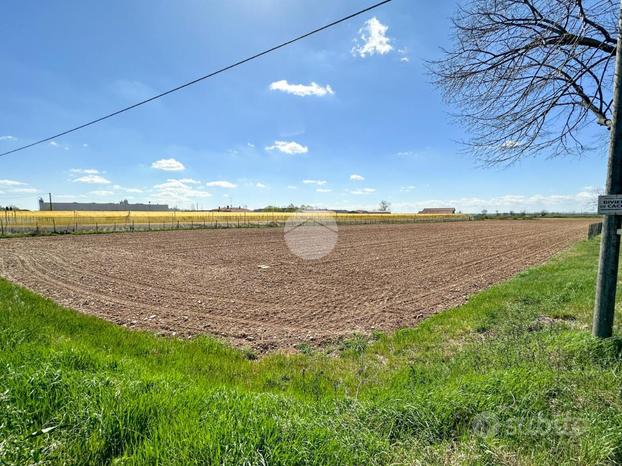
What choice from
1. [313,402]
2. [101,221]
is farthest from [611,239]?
[101,221]

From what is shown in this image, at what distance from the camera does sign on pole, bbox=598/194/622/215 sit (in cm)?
415

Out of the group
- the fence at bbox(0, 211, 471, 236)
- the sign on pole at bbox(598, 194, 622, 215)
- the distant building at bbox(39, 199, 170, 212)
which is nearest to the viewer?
the sign on pole at bbox(598, 194, 622, 215)

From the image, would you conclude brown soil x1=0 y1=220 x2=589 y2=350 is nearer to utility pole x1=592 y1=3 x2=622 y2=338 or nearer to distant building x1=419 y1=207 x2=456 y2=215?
utility pole x1=592 y1=3 x2=622 y2=338

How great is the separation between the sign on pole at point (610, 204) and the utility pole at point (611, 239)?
258 mm

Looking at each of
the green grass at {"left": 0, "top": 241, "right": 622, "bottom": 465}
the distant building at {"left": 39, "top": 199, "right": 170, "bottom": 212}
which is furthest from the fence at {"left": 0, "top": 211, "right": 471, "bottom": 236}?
the distant building at {"left": 39, "top": 199, "right": 170, "bottom": 212}

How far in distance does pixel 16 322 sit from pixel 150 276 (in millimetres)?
6829

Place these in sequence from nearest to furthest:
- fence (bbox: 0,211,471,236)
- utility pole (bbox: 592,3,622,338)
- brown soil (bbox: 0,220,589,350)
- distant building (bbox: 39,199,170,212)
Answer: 1. utility pole (bbox: 592,3,622,338)
2. brown soil (bbox: 0,220,589,350)
3. fence (bbox: 0,211,471,236)
4. distant building (bbox: 39,199,170,212)

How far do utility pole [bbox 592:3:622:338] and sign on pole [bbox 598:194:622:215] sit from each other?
10.2 inches

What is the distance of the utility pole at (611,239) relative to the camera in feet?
14.2

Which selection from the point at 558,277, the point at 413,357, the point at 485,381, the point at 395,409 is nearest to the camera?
the point at 395,409

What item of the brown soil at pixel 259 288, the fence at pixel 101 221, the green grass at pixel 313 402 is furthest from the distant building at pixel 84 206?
the green grass at pixel 313 402

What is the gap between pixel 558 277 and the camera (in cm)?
1061

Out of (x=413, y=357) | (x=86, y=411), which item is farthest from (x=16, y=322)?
(x=413, y=357)

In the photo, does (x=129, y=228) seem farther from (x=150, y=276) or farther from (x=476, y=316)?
(x=476, y=316)
